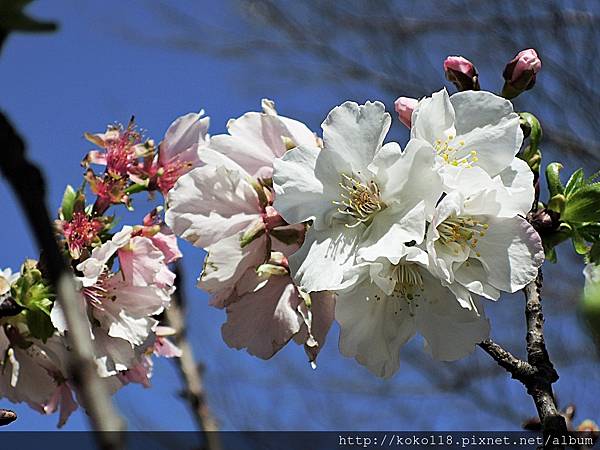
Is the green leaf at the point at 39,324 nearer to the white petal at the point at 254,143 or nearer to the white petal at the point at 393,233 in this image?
the white petal at the point at 254,143

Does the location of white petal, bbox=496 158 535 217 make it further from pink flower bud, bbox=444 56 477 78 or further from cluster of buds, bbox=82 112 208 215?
cluster of buds, bbox=82 112 208 215

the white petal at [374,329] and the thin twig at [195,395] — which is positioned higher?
the thin twig at [195,395]

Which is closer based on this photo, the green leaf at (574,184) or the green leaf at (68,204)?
the green leaf at (574,184)

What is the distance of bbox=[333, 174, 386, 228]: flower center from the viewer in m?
0.86

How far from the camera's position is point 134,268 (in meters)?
1.07

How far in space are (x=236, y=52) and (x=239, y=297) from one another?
371 centimetres

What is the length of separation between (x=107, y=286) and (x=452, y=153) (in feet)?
1.55

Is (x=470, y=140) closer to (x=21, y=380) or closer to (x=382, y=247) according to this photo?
(x=382, y=247)

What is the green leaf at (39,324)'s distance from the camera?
1037mm

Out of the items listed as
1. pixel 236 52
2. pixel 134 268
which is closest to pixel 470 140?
pixel 134 268

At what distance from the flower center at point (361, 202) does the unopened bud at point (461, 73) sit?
0.63 ft

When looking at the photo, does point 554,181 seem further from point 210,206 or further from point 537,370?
point 210,206

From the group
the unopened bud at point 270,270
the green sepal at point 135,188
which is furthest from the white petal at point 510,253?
the green sepal at point 135,188

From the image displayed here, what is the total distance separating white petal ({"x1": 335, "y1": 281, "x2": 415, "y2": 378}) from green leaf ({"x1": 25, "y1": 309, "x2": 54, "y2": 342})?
39cm
